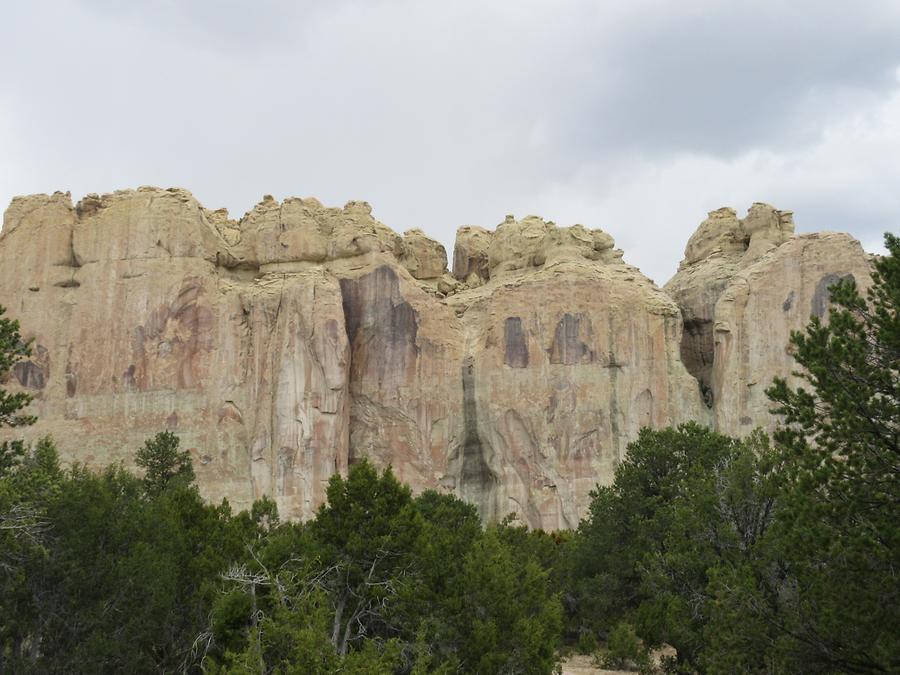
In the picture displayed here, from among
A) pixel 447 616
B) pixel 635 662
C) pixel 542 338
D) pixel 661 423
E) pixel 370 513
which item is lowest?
pixel 635 662

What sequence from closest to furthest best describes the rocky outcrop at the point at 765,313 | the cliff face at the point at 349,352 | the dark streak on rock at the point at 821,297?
the cliff face at the point at 349,352 → the dark streak on rock at the point at 821,297 → the rocky outcrop at the point at 765,313

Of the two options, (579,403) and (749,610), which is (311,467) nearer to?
(579,403)

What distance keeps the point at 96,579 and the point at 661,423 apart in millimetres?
51845

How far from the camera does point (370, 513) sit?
914 inches

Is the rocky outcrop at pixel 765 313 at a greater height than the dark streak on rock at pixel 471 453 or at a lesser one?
greater

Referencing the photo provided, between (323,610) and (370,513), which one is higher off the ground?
(370,513)

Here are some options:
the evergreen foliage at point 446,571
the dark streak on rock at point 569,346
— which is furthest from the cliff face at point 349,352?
the evergreen foliage at point 446,571

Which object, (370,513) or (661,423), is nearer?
(370,513)

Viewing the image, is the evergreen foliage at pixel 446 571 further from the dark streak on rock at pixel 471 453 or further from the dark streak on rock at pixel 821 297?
the dark streak on rock at pixel 821 297

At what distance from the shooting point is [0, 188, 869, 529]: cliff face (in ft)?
227

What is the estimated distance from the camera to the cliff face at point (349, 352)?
6931 centimetres

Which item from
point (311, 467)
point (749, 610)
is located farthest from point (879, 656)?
point (311, 467)

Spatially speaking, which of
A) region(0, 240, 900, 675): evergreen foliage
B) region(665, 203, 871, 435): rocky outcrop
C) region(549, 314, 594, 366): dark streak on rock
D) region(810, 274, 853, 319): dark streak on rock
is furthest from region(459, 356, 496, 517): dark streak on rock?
region(0, 240, 900, 675): evergreen foliage

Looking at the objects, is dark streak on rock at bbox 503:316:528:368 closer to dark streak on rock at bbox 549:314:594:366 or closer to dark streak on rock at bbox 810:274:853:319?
dark streak on rock at bbox 549:314:594:366
